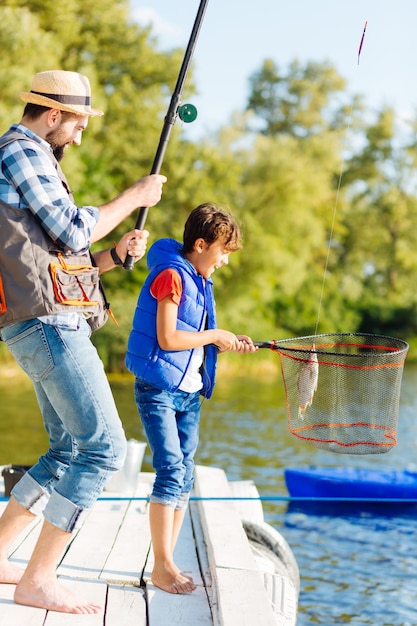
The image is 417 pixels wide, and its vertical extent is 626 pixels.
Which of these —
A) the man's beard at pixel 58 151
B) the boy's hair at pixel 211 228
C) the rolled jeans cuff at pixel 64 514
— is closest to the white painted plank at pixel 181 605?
the rolled jeans cuff at pixel 64 514

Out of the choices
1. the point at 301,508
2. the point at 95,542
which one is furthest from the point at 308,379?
the point at 301,508

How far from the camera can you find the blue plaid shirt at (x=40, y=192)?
10.6 ft

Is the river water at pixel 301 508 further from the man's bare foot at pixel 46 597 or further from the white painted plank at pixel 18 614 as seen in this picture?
the white painted plank at pixel 18 614

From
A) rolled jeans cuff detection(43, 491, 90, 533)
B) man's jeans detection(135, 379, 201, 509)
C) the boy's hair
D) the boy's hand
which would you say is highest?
the boy's hair

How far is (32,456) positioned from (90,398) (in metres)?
9.71

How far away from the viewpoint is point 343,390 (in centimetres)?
418

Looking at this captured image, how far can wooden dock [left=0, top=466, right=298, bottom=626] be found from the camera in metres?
3.47

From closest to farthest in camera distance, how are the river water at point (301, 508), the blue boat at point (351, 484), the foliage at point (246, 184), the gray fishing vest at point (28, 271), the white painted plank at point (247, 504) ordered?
1. the gray fishing vest at point (28, 271)
2. the white painted plank at point (247, 504)
3. the river water at point (301, 508)
4. the blue boat at point (351, 484)
5. the foliage at point (246, 184)

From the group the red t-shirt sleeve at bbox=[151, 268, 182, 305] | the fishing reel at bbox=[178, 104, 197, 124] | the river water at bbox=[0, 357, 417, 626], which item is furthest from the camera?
the river water at bbox=[0, 357, 417, 626]

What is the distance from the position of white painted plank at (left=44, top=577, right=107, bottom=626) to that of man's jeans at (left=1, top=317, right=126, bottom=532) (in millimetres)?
319

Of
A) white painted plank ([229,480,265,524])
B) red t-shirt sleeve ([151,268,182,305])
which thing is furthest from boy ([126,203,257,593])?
white painted plank ([229,480,265,524])

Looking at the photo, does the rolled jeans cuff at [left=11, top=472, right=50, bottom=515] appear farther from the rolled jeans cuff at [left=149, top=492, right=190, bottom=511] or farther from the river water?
the river water

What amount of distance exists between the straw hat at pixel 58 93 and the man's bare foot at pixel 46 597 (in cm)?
167

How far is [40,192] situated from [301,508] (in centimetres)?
754
